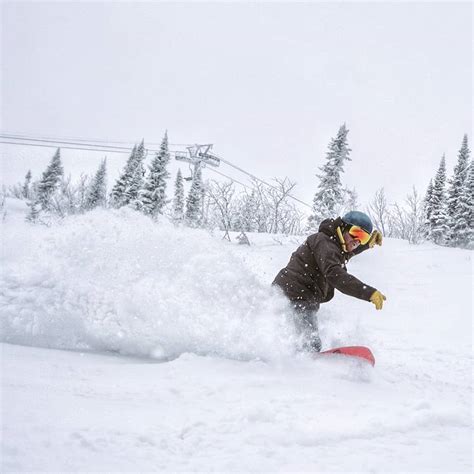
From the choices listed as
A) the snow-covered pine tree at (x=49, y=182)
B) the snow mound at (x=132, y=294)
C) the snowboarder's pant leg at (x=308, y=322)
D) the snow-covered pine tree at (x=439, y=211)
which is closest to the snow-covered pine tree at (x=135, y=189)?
the snow-covered pine tree at (x=49, y=182)

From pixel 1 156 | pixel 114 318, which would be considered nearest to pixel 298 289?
pixel 114 318

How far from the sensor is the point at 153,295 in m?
3.81

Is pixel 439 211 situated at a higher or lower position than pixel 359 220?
higher

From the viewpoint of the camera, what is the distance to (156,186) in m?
31.2

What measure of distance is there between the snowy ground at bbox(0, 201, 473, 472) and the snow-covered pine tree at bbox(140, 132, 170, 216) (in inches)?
1035

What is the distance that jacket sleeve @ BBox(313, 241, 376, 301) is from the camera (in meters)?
3.63

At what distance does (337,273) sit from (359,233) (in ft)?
1.83

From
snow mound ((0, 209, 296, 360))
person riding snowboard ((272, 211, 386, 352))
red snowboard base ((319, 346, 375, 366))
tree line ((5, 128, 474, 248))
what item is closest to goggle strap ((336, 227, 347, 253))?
person riding snowboard ((272, 211, 386, 352))

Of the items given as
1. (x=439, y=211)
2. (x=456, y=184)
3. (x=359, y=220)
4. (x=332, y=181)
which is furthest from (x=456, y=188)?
(x=359, y=220)

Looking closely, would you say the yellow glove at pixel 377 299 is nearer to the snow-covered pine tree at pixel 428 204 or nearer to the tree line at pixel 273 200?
the tree line at pixel 273 200

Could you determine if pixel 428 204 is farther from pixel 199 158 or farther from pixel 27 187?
pixel 27 187

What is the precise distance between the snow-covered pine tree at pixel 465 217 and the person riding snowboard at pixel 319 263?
26229 mm

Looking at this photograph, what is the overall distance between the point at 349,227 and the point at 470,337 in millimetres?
4952

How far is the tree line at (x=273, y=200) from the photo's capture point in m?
24.2
